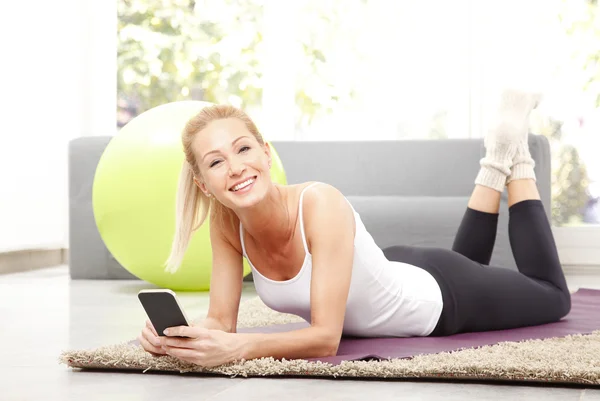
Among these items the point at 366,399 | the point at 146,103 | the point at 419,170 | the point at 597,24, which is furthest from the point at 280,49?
the point at 366,399

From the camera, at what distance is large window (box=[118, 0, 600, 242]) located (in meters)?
4.61

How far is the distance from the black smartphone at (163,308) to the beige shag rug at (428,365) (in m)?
0.13

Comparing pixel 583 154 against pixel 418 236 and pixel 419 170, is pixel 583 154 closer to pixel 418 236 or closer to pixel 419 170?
pixel 419 170

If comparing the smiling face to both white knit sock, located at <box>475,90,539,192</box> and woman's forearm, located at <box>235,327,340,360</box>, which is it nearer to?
woman's forearm, located at <box>235,327,340,360</box>

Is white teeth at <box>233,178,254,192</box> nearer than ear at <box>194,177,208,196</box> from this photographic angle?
Yes

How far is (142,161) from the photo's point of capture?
10.6 feet

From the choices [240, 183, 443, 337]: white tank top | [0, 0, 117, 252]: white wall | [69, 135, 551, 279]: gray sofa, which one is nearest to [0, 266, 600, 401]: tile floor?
[240, 183, 443, 337]: white tank top

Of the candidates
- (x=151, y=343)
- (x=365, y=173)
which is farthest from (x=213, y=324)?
(x=365, y=173)

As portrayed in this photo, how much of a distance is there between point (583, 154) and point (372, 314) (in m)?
2.97

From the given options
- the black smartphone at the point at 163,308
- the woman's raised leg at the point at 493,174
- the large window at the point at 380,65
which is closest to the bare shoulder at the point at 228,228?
the black smartphone at the point at 163,308

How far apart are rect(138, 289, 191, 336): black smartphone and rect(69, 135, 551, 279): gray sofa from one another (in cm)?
214

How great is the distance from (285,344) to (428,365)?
0.28m

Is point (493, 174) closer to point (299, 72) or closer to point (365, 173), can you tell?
point (365, 173)

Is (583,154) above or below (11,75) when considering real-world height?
below
